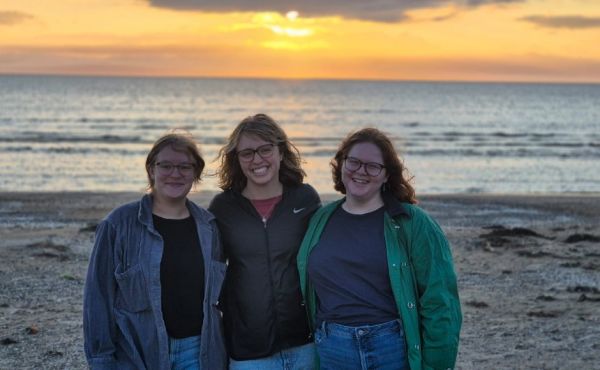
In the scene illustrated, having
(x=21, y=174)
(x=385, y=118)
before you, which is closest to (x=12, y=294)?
(x=21, y=174)

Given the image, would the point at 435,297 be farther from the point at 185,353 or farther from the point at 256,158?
the point at 185,353

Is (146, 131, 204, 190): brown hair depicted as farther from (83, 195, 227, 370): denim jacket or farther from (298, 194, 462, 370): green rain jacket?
(298, 194, 462, 370): green rain jacket

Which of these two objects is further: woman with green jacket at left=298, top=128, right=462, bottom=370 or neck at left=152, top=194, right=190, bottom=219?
neck at left=152, top=194, right=190, bottom=219

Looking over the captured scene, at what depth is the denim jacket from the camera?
3.79 meters

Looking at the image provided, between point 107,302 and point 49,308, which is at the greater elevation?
point 107,302

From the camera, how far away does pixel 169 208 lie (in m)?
4.01

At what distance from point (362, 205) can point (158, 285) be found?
3.74 feet

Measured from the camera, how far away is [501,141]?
48250 millimetres

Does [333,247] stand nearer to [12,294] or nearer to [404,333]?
[404,333]

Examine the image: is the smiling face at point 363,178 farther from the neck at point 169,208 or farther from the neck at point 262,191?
the neck at point 169,208

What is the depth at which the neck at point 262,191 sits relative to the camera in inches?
166

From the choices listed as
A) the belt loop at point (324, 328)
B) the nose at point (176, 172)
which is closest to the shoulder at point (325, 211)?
the belt loop at point (324, 328)

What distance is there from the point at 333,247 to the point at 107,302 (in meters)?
1.19

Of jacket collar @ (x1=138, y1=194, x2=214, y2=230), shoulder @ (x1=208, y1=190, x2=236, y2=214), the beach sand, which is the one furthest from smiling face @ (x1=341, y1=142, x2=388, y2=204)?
the beach sand
